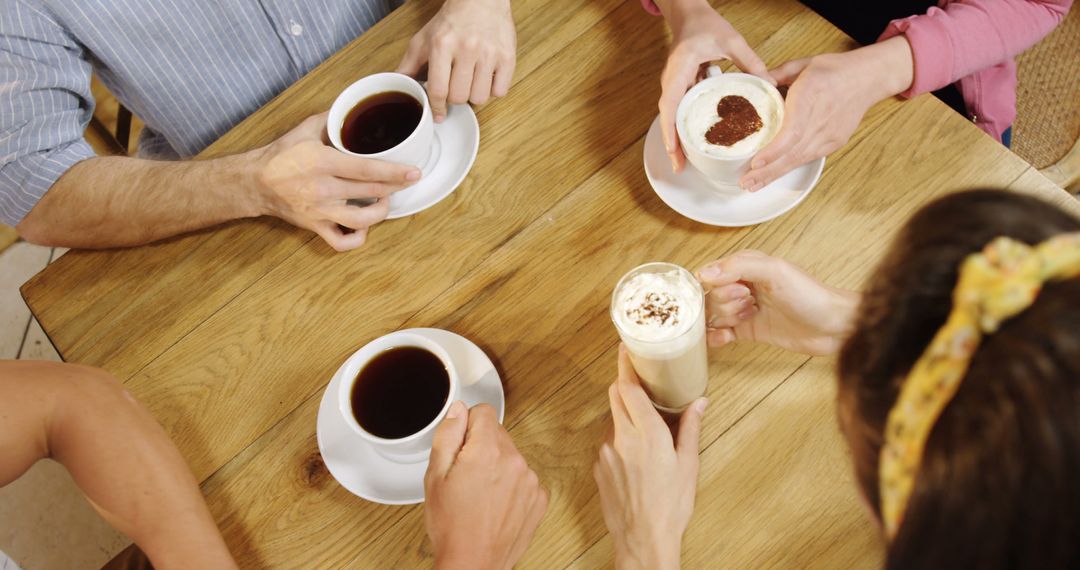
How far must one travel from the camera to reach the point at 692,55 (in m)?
1.11

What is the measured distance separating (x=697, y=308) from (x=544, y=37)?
60 cm

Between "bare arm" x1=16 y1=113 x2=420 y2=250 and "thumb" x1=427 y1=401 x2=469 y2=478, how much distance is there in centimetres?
35


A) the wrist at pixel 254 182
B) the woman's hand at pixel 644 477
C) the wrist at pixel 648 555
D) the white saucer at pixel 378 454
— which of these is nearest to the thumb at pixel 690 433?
the woman's hand at pixel 644 477

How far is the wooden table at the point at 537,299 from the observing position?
38.7 inches

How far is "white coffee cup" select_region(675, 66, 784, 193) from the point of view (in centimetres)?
100

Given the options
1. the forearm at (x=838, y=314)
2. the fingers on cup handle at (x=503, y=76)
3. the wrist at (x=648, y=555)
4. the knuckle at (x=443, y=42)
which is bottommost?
the wrist at (x=648, y=555)

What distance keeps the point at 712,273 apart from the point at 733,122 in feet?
0.71

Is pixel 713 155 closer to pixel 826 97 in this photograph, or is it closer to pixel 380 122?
pixel 826 97

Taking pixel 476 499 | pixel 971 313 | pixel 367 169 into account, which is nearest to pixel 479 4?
pixel 367 169

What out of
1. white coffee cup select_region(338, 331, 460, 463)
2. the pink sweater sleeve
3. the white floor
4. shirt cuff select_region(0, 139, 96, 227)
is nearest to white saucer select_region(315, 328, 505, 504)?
white coffee cup select_region(338, 331, 460, 463)

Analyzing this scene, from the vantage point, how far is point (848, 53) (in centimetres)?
111

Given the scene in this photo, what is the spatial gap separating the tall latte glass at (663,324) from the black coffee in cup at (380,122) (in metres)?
0.42

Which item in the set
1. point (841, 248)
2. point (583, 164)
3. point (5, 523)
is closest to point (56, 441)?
point (583, 164)

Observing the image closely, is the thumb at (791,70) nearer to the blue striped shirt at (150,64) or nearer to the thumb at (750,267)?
the thumb at (750,267)
